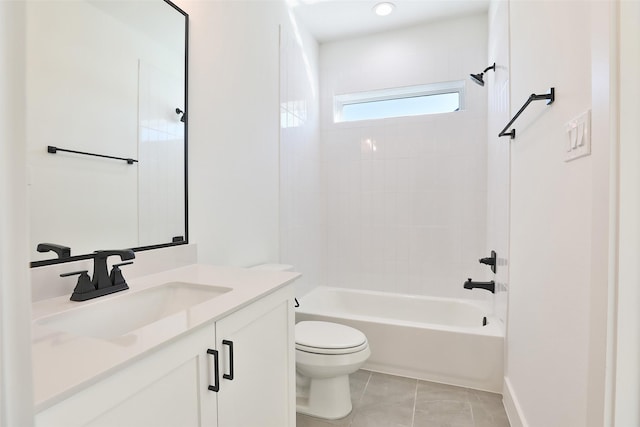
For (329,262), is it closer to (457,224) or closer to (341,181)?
(341,181)

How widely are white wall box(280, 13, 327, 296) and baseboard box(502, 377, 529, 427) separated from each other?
151 centimetres

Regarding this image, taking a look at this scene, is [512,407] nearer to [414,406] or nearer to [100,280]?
[414,406]

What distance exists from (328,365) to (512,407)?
0.96 m

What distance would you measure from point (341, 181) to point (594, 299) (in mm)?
2395

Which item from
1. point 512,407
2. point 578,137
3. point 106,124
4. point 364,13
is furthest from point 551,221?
point 364,13

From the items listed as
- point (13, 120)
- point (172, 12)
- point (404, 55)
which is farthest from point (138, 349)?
point (404, 55)

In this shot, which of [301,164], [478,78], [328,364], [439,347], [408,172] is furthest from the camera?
[408,172]

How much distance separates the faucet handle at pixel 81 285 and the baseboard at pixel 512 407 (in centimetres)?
182

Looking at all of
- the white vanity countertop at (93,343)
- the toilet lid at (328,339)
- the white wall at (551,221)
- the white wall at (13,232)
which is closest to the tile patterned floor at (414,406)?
the white wall at (551,221)

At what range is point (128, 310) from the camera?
103 cm

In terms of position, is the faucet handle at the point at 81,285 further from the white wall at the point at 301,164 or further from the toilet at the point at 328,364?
the white wall at the point at 301,164

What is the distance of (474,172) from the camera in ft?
8.79

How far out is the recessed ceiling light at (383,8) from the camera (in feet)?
8.11

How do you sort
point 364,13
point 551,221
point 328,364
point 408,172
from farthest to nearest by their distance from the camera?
point 408,172, point 364,13, point 328,364, point 551,221
